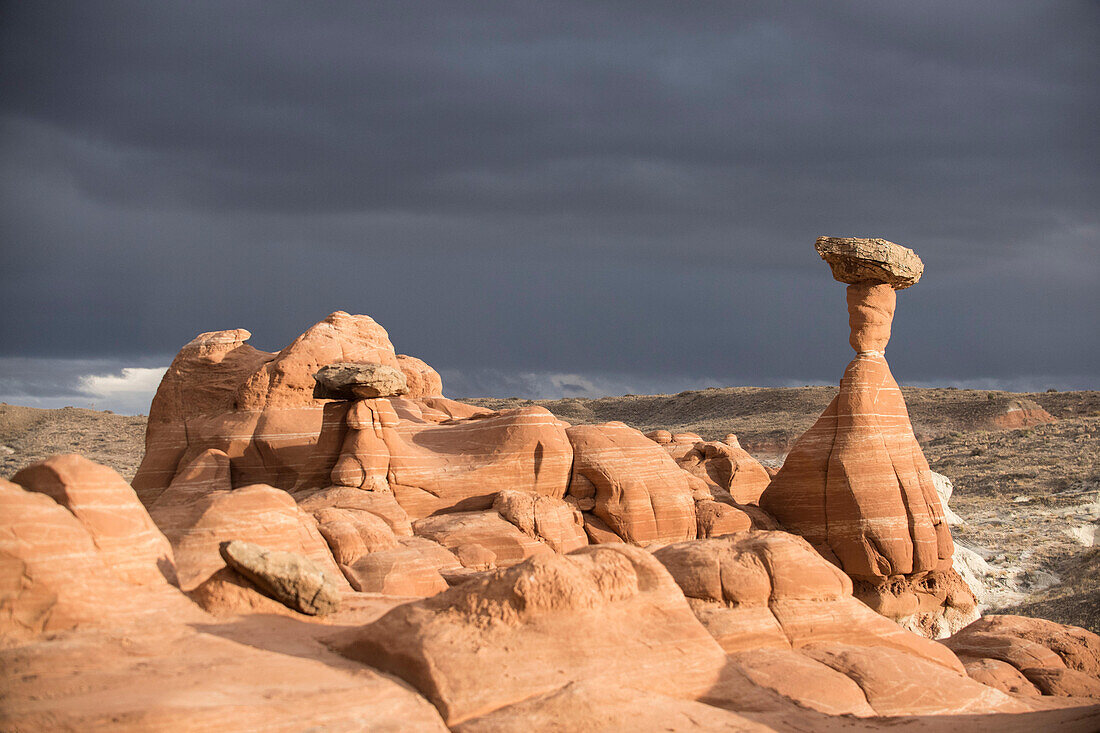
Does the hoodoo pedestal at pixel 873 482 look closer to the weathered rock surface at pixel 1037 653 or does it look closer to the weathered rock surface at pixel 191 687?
the weathered rock surface at pixel 1037 653

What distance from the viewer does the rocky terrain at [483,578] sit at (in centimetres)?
956

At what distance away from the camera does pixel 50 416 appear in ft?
214

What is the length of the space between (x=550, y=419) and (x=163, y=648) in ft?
46.6

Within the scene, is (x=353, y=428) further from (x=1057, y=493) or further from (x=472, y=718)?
(x=1057, y=493)

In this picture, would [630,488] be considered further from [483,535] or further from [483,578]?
[483,578]

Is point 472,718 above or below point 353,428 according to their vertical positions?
below

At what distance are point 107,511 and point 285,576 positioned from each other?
2.19 meters

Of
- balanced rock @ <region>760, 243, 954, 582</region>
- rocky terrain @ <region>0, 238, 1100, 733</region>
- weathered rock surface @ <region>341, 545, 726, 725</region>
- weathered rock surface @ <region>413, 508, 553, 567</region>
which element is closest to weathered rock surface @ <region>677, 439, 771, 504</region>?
rocky terrain @ <region>0, 238, 1100, 733</region>

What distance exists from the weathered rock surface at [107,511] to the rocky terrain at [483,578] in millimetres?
33

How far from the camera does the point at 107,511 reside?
1120 cm

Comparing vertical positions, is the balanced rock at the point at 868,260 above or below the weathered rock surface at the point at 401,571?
above

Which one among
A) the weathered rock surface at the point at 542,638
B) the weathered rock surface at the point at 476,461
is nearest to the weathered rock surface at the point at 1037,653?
the weathered rock surface at the point at 542,638

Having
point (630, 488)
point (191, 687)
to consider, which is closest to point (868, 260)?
point (630, 488)

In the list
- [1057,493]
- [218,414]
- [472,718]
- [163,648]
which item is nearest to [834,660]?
[472,718]
